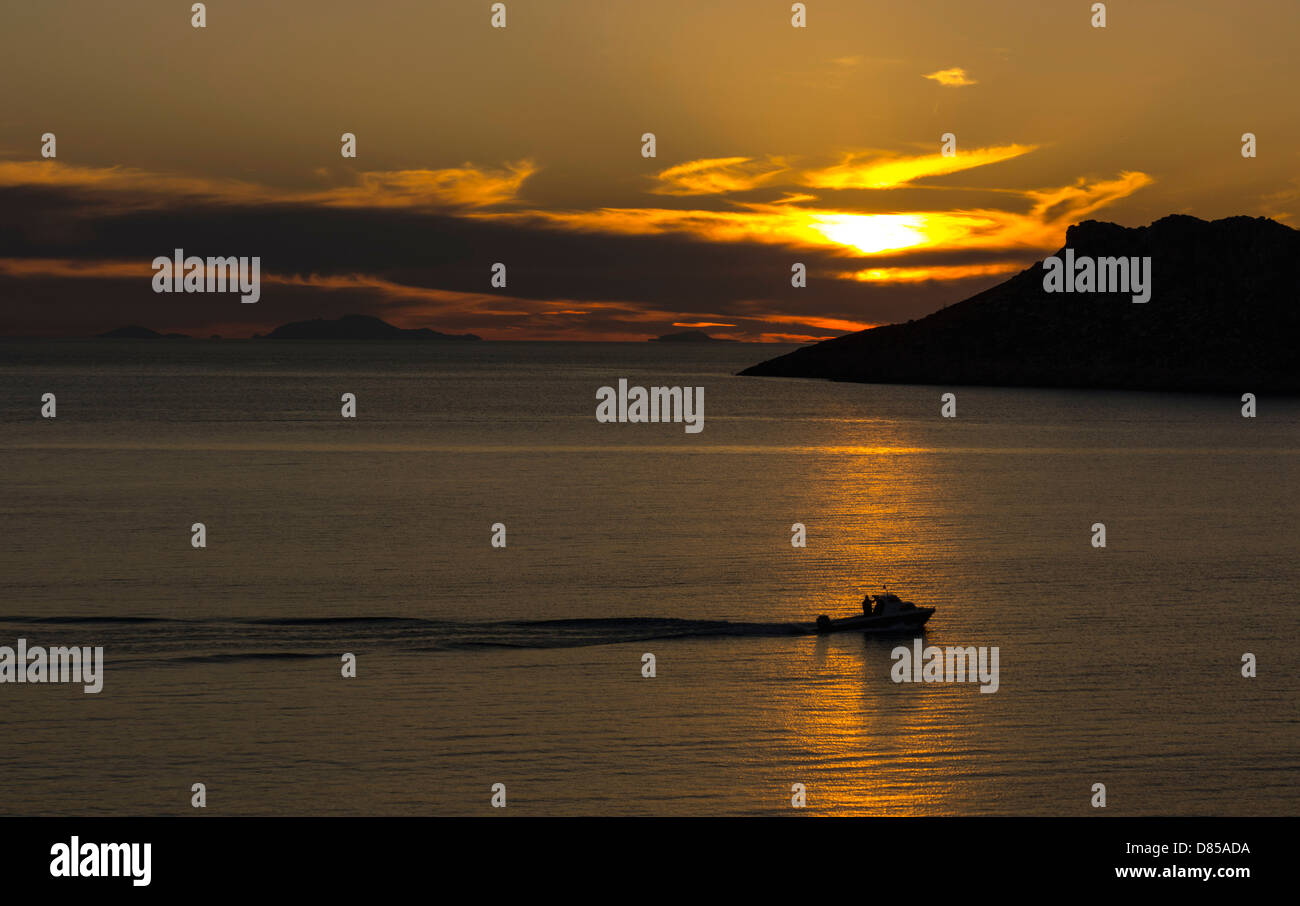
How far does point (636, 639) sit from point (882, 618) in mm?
7305

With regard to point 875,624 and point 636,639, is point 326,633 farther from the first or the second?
point 875,624

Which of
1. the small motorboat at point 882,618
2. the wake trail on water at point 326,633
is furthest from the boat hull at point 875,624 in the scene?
the wake trail on water at point 326,633

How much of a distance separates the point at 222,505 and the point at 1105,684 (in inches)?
1973

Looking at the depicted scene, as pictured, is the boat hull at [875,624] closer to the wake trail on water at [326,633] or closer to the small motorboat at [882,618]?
the small motorboat at [882,618]

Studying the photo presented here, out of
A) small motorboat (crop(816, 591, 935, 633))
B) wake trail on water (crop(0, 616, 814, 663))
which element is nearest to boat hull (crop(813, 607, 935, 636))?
small motorboat (crop(816, 591, 935, 633))

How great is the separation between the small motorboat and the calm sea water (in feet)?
1.69

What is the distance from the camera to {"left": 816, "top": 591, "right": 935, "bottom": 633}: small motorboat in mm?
39469

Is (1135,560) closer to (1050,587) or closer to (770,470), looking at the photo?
(1050,587)

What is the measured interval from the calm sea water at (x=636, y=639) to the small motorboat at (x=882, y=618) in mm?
514

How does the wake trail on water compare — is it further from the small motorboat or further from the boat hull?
the small motorboat

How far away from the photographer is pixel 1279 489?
274 ft

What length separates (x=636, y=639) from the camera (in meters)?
38.9

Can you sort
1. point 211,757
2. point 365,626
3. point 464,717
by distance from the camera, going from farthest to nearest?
point 365,626
point 464,717
point 211,757
